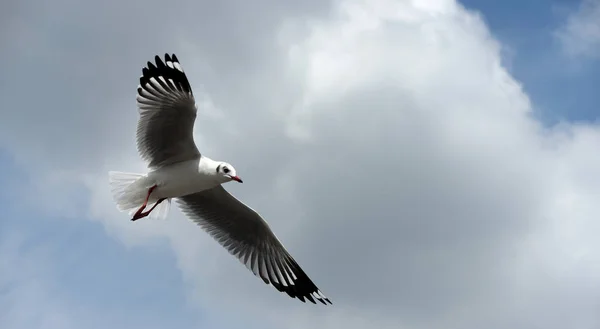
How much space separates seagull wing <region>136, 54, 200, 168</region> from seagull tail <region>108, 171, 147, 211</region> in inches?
13.8

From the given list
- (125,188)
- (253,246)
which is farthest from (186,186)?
(253,246)

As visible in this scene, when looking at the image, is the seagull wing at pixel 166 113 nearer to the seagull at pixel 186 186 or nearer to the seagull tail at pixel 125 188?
the seagull at pixel 186 186

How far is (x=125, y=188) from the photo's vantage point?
35.8 ft

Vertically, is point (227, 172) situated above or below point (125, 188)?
above

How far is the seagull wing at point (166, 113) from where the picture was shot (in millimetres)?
10344

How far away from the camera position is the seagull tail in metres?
10.9

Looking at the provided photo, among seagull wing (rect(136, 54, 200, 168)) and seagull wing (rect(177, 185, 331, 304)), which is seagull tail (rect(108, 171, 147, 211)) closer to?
seagull wing (rect(136, 54, 200, 168))

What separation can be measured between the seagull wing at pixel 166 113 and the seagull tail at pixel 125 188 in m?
0.35

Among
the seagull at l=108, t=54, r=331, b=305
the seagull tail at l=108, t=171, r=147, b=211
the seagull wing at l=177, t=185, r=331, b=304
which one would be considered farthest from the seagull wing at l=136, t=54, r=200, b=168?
the seagull wing at l=177, t=185, r=331, b=304

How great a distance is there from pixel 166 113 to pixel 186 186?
36.1 inches

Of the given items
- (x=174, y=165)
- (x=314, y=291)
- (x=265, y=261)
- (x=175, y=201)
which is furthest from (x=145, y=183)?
(x=314, y=291)

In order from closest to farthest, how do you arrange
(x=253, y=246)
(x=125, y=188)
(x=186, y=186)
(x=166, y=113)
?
1. (x=166, y=113)
2. (x=186, y=186)
3. (x=125, y=188)
4. (x=253, y=246)

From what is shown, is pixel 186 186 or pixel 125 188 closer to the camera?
pixel 186 186

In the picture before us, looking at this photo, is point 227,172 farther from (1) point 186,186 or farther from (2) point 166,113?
(2) point 166,113
